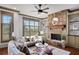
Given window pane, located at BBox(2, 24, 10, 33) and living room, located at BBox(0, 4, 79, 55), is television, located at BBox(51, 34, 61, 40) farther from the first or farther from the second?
window pane, located at BBox(2, 24, 10, 33)

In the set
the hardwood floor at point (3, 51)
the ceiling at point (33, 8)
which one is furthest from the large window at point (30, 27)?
the hardwood floor at point (3, 51)

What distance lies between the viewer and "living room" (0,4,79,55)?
183 cm

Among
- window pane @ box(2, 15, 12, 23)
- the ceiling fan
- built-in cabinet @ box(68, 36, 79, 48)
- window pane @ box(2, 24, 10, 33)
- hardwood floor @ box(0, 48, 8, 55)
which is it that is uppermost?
the ceiling fan

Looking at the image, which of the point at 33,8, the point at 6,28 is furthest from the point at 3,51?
the point at 33,8

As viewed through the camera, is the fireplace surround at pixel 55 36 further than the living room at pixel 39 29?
Yes

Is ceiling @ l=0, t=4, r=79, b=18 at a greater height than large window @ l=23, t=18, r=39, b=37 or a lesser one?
greater

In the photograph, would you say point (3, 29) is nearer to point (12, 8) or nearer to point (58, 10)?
point (12, 8)

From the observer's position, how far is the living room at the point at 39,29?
1827mm

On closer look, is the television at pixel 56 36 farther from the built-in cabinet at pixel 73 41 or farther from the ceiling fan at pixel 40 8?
the ceiling fan at pixel 40 8

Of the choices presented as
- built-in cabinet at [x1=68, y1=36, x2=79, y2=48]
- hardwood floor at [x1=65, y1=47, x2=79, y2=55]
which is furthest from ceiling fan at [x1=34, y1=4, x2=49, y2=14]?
hardwood floor at [x1=65, y1=47, x2=79, y2=55]

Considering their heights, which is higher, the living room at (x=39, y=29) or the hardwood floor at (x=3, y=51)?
the living room at (x=39, y=29)

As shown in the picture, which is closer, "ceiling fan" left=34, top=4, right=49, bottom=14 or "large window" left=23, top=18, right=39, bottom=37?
"ceiling fan" left=34, top=4, right=49, bottom=14

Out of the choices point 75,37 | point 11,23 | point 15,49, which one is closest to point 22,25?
point 11,23
